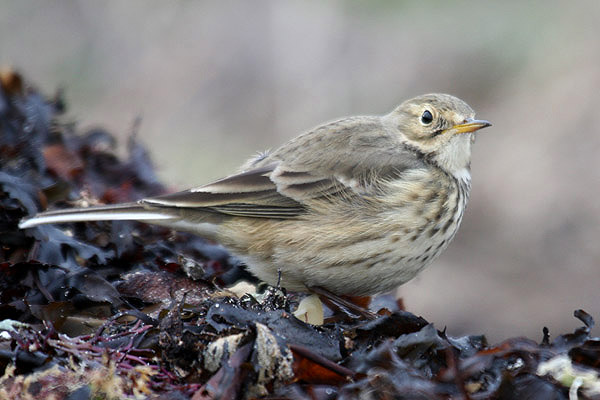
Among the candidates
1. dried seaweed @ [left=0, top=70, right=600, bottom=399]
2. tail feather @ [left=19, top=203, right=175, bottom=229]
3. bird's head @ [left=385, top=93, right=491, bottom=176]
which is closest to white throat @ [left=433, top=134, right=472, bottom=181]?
bird's head @ [left=385, top=93, right=491, bottom=176]

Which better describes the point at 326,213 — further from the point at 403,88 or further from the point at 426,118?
the point at 403,88

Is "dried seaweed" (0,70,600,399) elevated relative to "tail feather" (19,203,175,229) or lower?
lower

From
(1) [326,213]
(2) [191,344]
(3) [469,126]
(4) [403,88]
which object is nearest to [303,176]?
(1) [326,213]

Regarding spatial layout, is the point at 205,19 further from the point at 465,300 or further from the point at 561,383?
the point at 561,383

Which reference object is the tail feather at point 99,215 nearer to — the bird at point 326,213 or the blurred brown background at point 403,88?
the bird at point 326,213

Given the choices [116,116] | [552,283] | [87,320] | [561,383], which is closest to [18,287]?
[87,320]

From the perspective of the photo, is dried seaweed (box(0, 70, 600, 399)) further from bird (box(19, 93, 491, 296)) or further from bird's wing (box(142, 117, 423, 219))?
bird's wing (box(142, 117, 423, 219))
